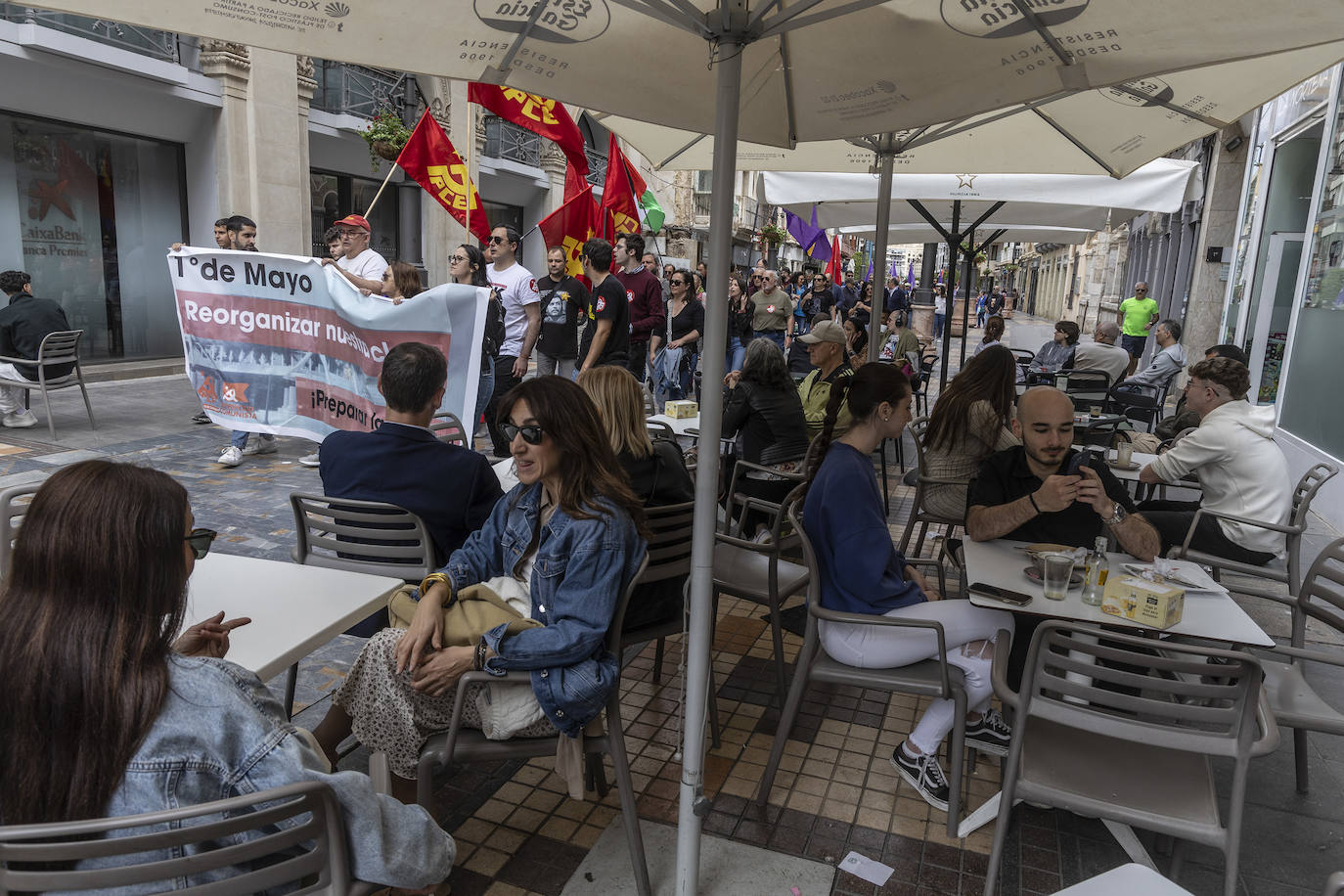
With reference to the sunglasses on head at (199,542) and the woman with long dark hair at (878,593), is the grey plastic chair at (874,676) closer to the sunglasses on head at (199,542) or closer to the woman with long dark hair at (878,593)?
the woman with long dark hair at (878,593)

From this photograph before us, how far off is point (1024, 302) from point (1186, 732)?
78614mm

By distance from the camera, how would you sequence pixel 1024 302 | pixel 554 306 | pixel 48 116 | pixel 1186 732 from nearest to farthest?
pixel 1186 732 < pixel 554 306 < pixel 48 116 < pixel 1024 302

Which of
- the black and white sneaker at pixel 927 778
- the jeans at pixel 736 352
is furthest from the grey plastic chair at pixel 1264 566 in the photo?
the jeans at pixel 736 352

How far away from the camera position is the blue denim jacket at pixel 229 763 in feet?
4.69

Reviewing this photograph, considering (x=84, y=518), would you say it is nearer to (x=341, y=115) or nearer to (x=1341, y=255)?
A: (x=1341, y=255)

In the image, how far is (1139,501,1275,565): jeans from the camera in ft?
15.5

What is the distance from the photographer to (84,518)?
4.60ft

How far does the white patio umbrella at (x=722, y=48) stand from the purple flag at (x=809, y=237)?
11848 mm

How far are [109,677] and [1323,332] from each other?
389 inches

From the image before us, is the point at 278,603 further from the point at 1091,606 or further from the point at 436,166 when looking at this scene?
the point at 436,166

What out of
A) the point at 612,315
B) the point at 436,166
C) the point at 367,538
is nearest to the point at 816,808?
the point at 367,538

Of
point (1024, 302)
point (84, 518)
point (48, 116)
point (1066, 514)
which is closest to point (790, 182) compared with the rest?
point (1066, 514)

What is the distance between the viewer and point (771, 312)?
12859mm

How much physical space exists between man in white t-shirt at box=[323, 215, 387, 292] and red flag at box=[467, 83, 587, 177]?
1.44 metres
